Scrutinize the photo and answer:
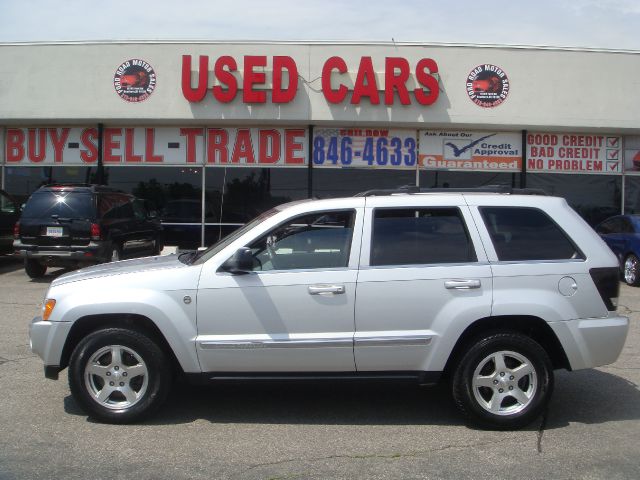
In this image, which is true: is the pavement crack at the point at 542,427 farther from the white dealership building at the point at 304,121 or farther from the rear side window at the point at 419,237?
the white dealership building at the point at 304,121

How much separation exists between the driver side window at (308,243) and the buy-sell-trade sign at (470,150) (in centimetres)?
1206

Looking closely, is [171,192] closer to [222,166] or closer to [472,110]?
[222,166]

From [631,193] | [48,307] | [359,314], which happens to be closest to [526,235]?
[359,314]

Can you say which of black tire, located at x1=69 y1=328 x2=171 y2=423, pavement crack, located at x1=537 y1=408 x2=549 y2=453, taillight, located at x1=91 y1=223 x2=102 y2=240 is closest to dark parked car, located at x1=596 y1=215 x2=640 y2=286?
pavement crack, located at x1=537 y1=408 x2=549 y2=453

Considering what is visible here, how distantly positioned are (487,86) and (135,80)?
8.84 metres

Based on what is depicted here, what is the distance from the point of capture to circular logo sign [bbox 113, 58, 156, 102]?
15.8 meters

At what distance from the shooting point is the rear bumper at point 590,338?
483 cm

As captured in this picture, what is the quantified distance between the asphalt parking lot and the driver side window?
1273mm

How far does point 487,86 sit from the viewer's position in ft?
51.8

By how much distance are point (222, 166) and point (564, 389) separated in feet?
40.4

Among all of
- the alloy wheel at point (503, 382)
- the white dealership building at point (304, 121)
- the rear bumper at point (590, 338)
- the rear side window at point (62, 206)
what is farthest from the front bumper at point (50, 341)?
the white dealership building at point (304, 121)

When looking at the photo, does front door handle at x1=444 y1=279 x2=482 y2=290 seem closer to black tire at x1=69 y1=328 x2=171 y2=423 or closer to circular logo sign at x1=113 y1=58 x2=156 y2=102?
black tire at x1=69 y1=328 x2=171 y2=423

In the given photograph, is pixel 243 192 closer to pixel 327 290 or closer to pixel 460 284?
pixel 327 290

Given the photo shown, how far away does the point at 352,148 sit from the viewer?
16641 mm
